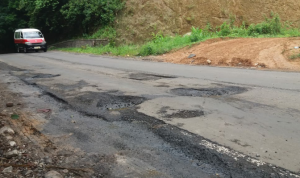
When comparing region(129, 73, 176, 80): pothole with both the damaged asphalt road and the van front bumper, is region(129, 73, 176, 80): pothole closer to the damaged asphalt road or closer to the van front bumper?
the damaged asphalt road

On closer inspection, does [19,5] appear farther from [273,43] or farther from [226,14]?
[273,43]

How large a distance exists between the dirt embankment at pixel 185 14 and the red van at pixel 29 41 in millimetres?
6670

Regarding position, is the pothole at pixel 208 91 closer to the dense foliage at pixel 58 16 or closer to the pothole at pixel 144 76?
the pothole at pixel 144 76

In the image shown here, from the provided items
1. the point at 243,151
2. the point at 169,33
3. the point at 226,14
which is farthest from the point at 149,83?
the point at 226,14

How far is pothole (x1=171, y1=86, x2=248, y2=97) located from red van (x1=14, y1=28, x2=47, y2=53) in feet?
69.9

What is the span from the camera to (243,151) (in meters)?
3.98

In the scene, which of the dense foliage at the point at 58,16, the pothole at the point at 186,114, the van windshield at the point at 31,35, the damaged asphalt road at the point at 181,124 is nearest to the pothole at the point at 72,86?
the damaged asphalt road at the point at 181,124

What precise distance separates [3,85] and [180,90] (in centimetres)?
540

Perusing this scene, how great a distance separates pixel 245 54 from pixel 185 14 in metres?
13.8

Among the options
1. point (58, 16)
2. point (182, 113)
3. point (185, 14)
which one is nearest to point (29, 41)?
point (58, 16)

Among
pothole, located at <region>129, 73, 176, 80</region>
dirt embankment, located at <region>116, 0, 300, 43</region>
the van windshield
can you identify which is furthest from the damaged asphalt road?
the van windshield

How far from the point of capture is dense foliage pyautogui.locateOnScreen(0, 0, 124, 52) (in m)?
30.1

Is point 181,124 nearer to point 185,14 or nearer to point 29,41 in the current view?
point 29,41

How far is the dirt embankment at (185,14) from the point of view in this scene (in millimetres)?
27438
